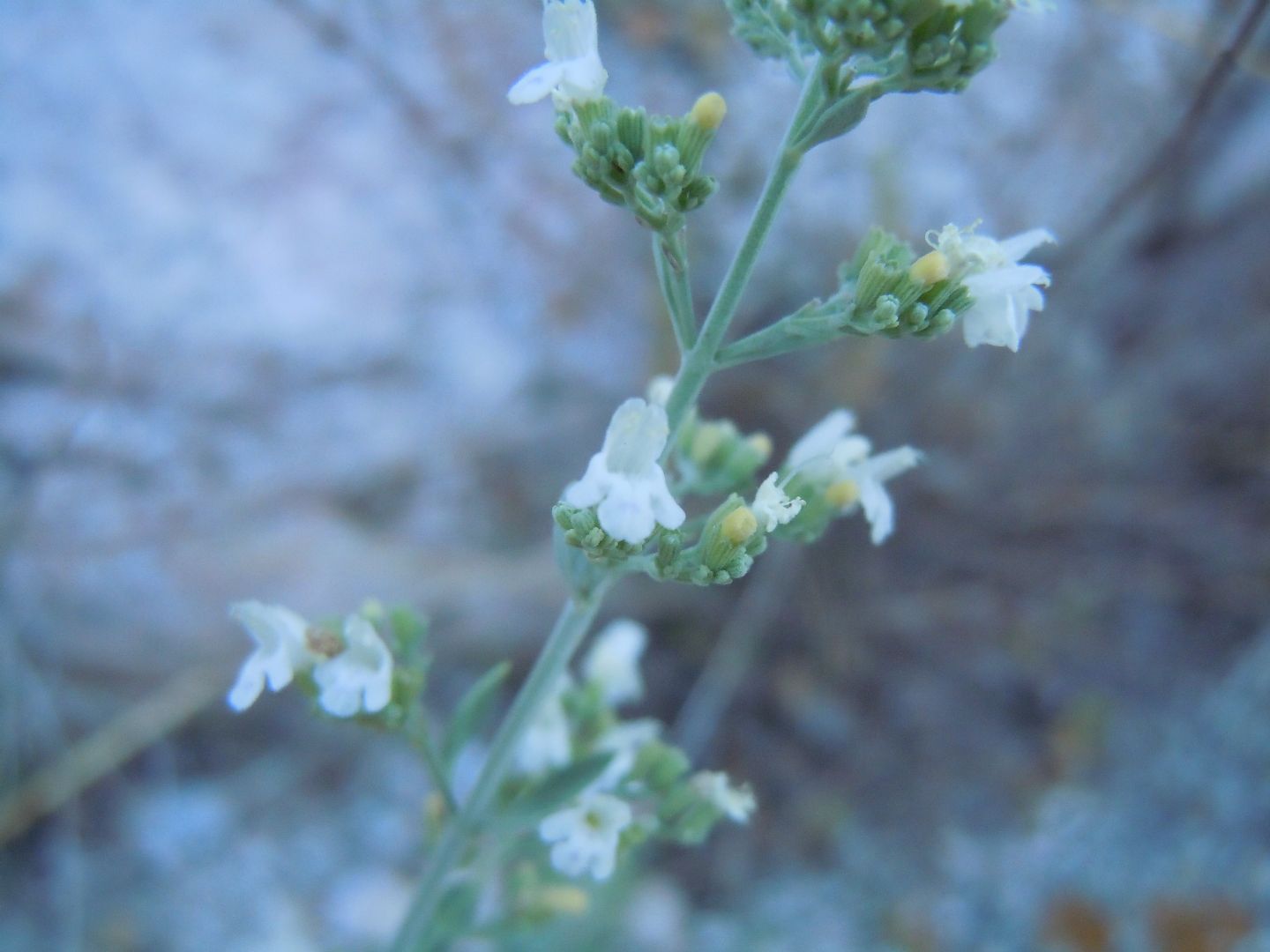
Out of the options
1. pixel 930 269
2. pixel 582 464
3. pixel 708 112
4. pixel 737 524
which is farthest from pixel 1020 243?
pixel 582 464

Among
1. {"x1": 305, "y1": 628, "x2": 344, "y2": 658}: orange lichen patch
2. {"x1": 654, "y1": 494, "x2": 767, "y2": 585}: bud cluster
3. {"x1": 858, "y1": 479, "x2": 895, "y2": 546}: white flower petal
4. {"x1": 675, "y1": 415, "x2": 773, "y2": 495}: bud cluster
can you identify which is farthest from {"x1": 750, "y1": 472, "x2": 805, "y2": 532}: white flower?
{"x1": 305, "y1": 628, "x2": 344, "y2": 658}: orange lichen patch

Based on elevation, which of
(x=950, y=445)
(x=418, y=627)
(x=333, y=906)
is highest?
(x=950, y=445)

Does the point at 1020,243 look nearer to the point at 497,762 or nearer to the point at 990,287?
the point at 990,287

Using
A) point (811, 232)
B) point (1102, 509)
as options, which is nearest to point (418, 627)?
point (811, 232)

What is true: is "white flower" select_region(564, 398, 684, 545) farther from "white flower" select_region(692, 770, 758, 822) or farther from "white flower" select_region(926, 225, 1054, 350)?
"white flower" select_region(692, 770, 758, 822)

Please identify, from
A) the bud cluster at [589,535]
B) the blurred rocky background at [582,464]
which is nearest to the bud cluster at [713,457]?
the bud cluster at [589,535]

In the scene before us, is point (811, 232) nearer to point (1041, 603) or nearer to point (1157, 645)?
point (1041, 603)
